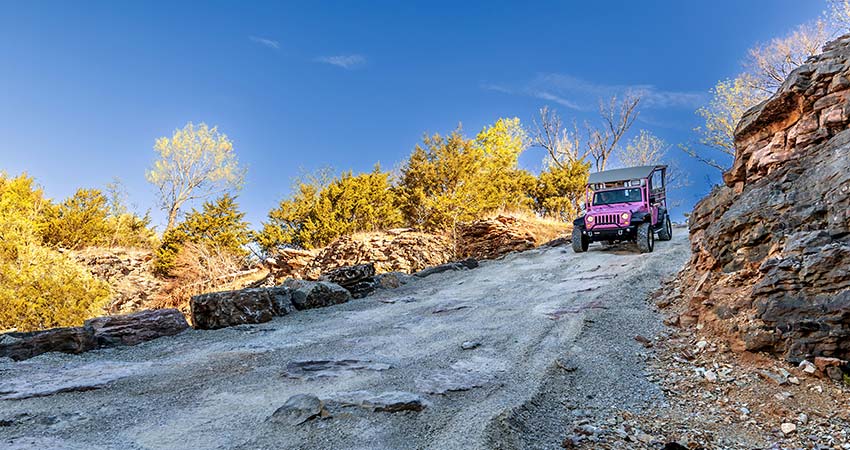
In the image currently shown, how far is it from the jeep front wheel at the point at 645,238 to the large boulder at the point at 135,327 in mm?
10228

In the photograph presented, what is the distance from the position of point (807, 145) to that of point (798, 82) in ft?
2.83

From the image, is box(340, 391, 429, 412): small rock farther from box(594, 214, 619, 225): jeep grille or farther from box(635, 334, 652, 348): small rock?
box(594, 214, 619, 225): jeep grille

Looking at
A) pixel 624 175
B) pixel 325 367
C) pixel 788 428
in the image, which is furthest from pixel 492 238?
pixel 788 428

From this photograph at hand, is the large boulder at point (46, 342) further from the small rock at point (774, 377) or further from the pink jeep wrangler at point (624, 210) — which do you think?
the pink jeep wrangler at point (624, 210)

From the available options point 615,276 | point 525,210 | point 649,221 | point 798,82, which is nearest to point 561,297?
point 615,276

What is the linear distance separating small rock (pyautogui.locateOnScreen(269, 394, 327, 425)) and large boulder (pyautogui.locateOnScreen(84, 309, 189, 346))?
Answer: 3.70 metres

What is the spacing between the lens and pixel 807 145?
5.02 meters

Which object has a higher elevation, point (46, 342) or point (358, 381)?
point (46, 342)

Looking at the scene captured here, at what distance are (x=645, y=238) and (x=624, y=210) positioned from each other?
1041 millimetres

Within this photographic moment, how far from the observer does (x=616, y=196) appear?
487 inches

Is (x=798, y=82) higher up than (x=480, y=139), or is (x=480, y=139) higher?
(x=480, y=139)

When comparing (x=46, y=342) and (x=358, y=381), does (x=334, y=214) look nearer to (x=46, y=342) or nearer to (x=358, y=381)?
(x=46, y=342)

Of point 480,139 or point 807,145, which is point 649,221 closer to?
point 807,145

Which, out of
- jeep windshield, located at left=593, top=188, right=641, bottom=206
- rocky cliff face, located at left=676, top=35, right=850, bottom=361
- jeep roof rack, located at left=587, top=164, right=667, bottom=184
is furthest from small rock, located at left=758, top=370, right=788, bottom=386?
jeep roof rack, located at left=587, top=164, right=667, bottom=184
